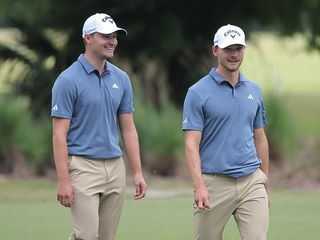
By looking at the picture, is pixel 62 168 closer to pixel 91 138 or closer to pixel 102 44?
pixel 91 138

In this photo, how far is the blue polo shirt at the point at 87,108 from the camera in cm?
827

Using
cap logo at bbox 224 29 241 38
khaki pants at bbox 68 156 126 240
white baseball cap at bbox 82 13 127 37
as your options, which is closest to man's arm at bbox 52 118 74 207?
khaki pants at bbox 68 156 126 240

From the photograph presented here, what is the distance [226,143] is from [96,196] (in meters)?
1.07

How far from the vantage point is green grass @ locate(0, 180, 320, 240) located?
11.8 metres

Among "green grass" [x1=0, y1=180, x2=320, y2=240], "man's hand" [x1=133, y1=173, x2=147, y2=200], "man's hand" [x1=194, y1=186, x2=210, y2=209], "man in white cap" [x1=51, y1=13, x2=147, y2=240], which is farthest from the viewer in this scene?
"green grass" [x1=0, y1=180, x2=320, y2=240]

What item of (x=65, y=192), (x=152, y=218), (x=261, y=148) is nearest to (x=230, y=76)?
(x=261, y=148)

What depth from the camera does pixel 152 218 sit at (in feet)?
43.5

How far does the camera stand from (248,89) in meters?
8.40

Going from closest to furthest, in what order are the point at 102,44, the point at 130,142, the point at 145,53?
1. the point at 102,44
2. the point at 130,142
3. the point at 145,53

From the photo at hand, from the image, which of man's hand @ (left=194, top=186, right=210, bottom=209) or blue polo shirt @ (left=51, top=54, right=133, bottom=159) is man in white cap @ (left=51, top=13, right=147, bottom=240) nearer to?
blue polo shirt @ (left=51, top=54, right=133, bottom=159)

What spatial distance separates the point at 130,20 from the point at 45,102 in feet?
8.60

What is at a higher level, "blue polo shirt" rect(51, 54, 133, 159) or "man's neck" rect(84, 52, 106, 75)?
"man's neck" rect(84, 52, 106, 75)

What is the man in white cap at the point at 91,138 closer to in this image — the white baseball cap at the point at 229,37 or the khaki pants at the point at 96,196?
the khaki pants at the point at 96,196

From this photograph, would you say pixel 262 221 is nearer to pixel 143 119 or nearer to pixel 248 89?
pixel 248 89
